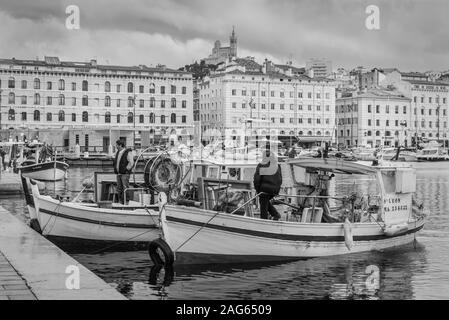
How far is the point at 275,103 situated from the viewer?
10050 centimetres

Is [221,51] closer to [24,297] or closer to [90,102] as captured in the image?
[90,102]

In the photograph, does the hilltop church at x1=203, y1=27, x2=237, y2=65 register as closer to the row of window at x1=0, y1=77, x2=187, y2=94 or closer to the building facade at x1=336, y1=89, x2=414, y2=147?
the building facade at x1=336, y1=89, x2=414, y2=147

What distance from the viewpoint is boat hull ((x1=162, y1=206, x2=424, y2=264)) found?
13.5 metres

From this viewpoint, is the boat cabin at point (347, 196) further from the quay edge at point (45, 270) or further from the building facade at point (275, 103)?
the building facade at point (275, 103)

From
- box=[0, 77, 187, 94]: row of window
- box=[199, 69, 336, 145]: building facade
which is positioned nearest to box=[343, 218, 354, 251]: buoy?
box=[0, 77, 187, 94]: row of window

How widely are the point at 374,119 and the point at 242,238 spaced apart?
97.0 metres

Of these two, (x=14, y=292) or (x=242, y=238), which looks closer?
(x=14, y=292)

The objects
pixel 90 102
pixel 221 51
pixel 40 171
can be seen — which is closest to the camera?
pixel 40 171

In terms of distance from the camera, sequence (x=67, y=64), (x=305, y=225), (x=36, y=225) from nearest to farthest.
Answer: (x=305, y=225), (x=36, y=225), (x=67, y=64)

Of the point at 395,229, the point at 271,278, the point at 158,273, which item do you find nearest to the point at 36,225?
the point at 158,273

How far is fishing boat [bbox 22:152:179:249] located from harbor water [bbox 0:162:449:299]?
67cm
